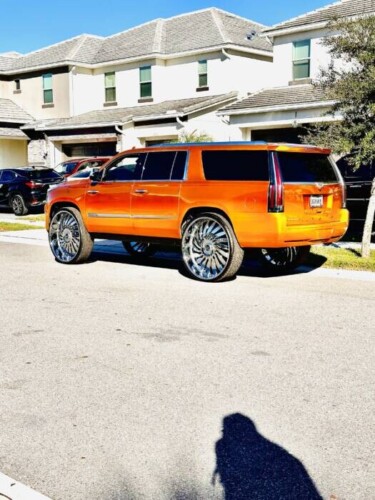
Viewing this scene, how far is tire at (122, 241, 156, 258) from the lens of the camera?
1218 cm

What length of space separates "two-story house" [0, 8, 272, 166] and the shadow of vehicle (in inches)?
637

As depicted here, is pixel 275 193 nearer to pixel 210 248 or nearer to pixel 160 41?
pixel 210 248

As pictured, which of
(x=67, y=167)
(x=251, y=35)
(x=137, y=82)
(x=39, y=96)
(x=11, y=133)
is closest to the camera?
(x=67, y=167)

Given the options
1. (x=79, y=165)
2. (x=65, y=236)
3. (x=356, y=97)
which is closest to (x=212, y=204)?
(x=65, y=236)

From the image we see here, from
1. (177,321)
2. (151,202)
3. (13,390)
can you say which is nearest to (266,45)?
(151,202)

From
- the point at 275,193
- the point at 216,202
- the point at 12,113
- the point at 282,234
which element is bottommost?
the point at 282,234

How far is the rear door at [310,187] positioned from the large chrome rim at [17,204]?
1465 centimetres

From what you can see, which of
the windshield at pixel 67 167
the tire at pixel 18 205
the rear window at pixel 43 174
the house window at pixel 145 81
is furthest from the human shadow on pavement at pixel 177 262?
the house window at pixel 145 81

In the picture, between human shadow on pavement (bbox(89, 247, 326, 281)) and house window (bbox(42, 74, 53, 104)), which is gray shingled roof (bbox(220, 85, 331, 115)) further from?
house window (bbox(42, 74, 53, 104))

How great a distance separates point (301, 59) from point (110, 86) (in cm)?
1288

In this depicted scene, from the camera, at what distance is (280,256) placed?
10.5 meters

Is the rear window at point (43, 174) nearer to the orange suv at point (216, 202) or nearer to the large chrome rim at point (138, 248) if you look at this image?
the large chrome rim at point (138, 248)

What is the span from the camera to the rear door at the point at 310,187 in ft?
29.0

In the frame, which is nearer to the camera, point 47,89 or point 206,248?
point 206,248
